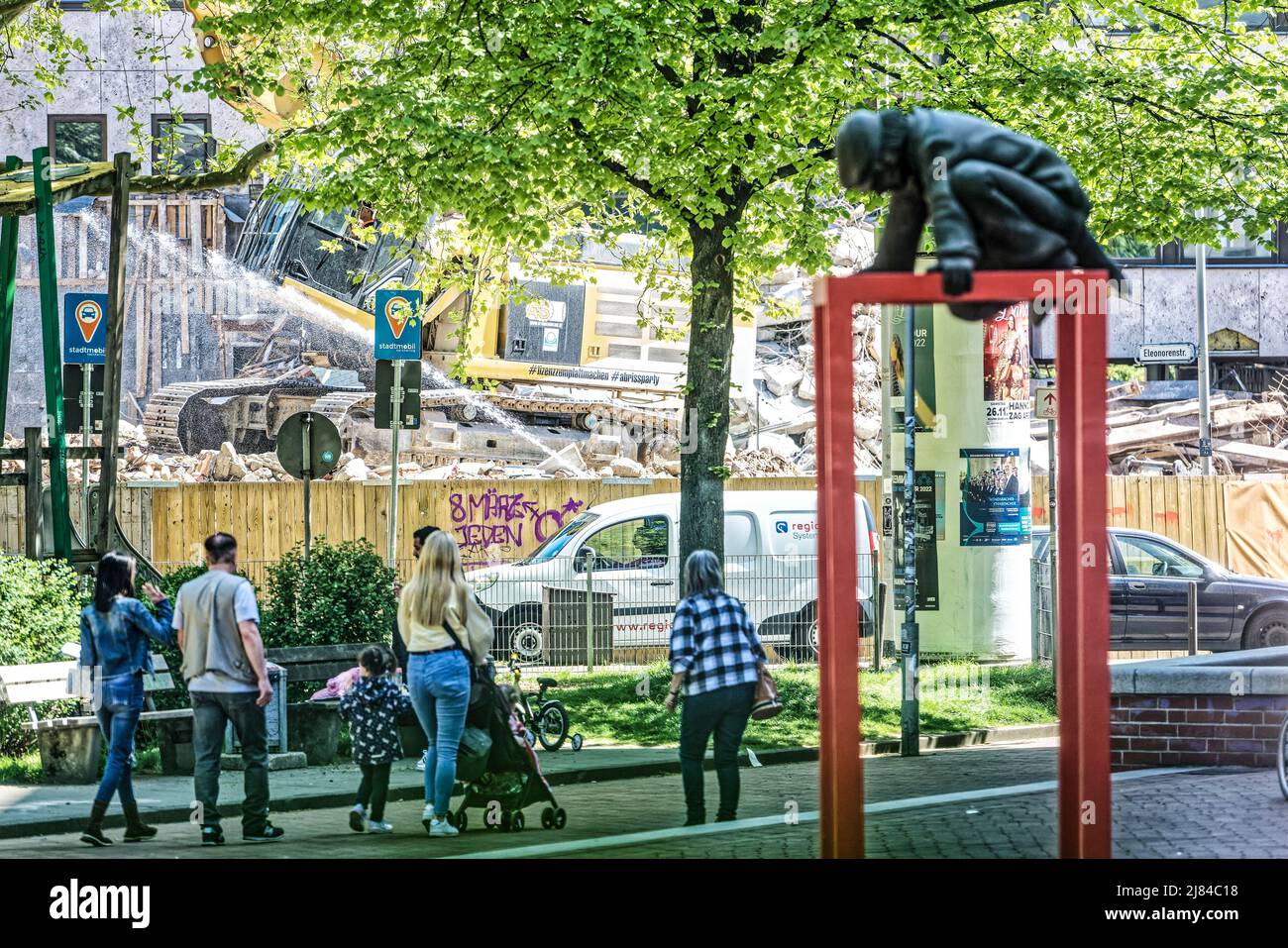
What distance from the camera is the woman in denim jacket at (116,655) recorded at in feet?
30.1

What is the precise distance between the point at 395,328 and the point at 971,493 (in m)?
6.50

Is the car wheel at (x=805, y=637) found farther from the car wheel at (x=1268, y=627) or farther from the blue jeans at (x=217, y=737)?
the blue jeans at (x=217, y=737)

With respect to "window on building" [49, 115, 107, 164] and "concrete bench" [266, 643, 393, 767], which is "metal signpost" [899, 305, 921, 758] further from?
"window on building" [49, 115, 107, 164]

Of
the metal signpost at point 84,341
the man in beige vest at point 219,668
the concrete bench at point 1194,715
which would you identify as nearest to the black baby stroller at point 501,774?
the man in beige vest at point 219,668

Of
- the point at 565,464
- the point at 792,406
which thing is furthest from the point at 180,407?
the point at 792,406

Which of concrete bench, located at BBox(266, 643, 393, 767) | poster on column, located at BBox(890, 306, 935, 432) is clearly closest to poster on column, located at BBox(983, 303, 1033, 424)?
poster on column, located at BBox(890, 306, 935, 432)

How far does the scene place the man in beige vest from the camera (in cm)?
890

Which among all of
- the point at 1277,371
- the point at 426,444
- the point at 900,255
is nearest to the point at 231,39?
the point at 900,255

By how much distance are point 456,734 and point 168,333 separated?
2561 cm

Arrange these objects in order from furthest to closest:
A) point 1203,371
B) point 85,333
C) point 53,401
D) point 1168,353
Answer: point 1168,353, point 1203,371, point 85,333, point 53,401

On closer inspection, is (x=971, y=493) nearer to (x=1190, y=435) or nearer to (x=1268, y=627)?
(x=1268, y=627)

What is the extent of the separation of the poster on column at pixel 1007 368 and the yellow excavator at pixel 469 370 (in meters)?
12.9

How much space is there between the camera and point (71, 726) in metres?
11.4
